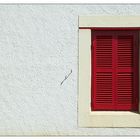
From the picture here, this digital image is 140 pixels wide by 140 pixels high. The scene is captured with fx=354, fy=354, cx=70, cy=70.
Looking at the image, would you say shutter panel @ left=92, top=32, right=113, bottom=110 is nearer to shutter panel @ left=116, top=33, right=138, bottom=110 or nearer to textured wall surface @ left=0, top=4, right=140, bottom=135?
shutter panel @ left=116, top=33, right=138, bottom=110

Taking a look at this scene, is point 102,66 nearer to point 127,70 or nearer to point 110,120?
point 127,70

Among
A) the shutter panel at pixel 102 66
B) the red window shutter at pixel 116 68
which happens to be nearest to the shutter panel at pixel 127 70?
the red window shutter at pixel 116 68

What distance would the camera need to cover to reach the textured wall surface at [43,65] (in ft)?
22.0

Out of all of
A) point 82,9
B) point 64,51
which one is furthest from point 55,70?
point 82,9

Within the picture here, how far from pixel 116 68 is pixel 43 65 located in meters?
1.42

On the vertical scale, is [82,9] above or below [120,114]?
above

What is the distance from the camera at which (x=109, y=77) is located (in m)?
6.93

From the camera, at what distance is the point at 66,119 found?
22.3 feet

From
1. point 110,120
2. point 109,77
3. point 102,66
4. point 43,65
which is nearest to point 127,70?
point 109,77

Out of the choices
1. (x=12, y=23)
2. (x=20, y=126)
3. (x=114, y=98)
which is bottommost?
(x=20, y=126)

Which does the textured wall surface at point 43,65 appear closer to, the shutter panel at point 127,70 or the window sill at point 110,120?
the window sill at point 110,120

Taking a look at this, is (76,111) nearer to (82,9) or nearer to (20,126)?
(20,126)

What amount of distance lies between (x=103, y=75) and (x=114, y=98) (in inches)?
19.7

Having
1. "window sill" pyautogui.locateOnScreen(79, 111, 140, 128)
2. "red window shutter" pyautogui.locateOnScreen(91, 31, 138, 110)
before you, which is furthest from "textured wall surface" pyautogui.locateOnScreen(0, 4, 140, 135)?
"red window shutter" pyautogui.locateOnScreen(91, 31, 138, 110)
